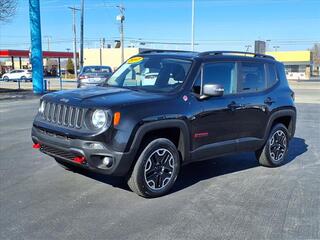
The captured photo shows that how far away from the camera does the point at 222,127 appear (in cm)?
594

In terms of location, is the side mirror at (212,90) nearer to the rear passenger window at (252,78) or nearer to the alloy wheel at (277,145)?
the rear passenger window at (252,78)

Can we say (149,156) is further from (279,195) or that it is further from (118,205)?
(279,195)

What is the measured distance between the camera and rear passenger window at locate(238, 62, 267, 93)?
251 inches

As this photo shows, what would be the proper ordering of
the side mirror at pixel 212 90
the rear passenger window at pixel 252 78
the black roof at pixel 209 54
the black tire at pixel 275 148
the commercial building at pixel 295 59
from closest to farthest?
the side mirror at pixel 212 90 → the black roof at pixel 209 54 → the rear passenger window at pixel 252 78 → the black tire at pixel 275 148 → the commercial building at pixel 295 59

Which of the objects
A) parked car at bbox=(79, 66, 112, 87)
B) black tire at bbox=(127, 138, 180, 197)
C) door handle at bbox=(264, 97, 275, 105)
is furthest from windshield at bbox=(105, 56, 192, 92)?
parked car at bbox=(79, 66, 112, 87)

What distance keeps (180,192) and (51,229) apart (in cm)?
195

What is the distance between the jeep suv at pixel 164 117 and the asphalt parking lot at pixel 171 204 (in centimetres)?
43

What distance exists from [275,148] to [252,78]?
4.49ft

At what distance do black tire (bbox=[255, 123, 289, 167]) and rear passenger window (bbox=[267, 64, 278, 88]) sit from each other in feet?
2.51

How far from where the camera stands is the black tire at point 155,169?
16.6 feet

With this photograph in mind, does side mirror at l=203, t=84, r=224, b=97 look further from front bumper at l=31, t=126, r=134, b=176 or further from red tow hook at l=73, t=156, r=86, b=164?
red tow hook at l=73, t=156, r=86, b=164

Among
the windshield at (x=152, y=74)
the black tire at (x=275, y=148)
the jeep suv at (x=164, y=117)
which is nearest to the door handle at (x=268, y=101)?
the jeep suv at (x=164, y=117)

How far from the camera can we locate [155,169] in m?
5.25

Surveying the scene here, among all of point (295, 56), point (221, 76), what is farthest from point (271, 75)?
point (295, 56)
